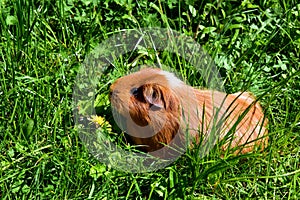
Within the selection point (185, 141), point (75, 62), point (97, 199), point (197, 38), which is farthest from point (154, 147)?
point (197, 38)

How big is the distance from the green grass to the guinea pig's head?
20cm

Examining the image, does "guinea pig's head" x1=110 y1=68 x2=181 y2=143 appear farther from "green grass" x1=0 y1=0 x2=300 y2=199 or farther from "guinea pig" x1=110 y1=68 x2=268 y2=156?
"green grass" x1=0 y1=0 x2=300 y2=199

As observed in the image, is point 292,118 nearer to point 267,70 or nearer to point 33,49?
point 267,70

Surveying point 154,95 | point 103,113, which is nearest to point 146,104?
point 154,95

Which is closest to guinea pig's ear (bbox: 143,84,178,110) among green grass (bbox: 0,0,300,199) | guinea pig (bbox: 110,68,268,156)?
guinea pig (bbox: 110,68,268,156)

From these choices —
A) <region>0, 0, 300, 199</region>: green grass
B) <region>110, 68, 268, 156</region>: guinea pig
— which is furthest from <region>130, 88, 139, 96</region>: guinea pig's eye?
<region>0, 0, 300, 199</region>: green grass

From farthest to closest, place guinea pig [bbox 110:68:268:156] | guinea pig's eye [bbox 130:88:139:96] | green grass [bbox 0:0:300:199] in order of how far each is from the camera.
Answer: guinea pig's eye [bbox 130:88:139:96] → guinea pig [bbox 110:68:268:156] → green grass [bbox 0:0:300:199]

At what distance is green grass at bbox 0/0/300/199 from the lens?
9.02ft

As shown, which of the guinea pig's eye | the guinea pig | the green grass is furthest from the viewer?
the guinea pig's eye

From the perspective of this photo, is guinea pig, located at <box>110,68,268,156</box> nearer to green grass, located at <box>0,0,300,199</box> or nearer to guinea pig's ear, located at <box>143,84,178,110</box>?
guinea pig's ear, located at <box>143,84,178,110</box>

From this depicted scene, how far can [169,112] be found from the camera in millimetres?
2877

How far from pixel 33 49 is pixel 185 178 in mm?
1098

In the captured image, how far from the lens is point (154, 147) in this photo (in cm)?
300

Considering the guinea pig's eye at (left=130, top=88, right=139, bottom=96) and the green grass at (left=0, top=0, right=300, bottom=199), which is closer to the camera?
the green grass at (left=0, top=0, right=300, bottom=199)
